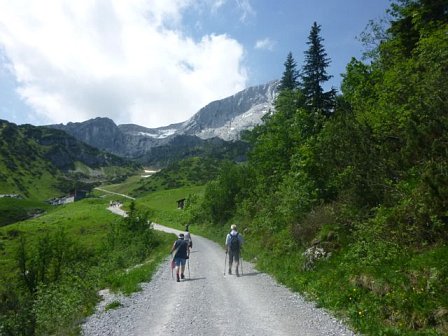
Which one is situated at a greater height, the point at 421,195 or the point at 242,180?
the point at 242,180

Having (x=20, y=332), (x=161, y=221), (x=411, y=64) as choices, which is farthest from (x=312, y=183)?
(x=161, y=221)

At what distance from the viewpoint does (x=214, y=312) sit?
40.8 feet

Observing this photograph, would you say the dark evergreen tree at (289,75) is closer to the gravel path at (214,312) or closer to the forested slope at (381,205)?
the forested slope at (381,205)

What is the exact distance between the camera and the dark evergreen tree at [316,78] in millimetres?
39156

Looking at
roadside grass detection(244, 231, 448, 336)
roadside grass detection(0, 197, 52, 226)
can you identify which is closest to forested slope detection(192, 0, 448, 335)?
roadside grass detection(244, 231, 448, 336)

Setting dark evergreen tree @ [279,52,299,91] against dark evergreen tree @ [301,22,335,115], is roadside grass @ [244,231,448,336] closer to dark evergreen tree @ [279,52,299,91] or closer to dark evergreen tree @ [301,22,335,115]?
dark evergreen tree @ [301,22,335,115]

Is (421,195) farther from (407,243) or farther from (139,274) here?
(139,274)

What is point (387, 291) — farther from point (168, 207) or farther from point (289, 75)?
point (168, 207)

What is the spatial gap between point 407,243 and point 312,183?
418 inches

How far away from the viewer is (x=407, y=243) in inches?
504

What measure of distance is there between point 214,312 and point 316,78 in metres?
32.5

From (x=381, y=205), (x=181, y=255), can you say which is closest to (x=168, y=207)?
(x=181, y=255)

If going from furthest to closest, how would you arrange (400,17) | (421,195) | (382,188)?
1. (400,17)
2. (382,188)
3. (421,195)

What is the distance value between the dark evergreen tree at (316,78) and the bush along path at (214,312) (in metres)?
25.5
